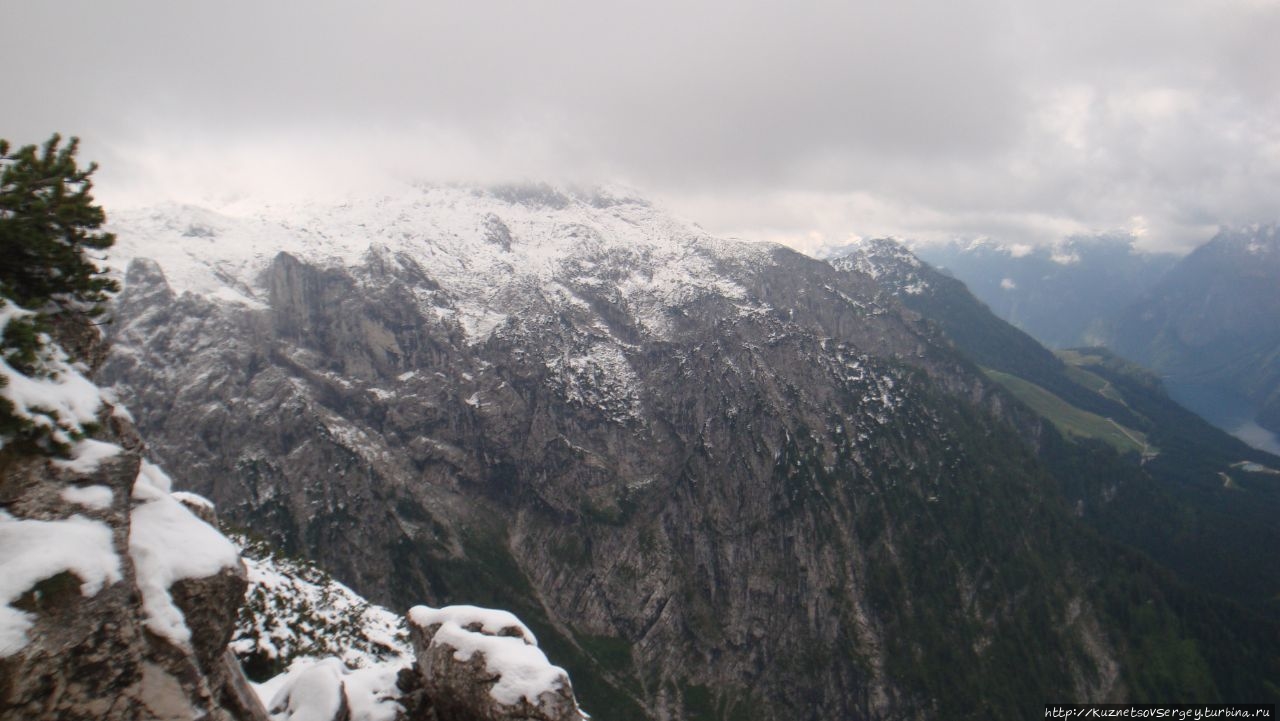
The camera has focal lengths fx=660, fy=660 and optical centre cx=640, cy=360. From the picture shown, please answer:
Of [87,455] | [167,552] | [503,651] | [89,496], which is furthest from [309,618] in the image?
[89,496]

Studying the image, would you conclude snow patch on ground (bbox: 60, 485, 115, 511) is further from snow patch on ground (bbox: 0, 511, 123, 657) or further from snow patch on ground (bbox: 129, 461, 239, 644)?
snow patch on ground (bbox: 129, 461, 239, 644)

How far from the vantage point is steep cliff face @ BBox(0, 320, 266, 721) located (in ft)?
61.3

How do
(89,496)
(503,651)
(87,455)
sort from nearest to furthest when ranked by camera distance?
1. (89,496)
2. (87,455)
3. (503,651)

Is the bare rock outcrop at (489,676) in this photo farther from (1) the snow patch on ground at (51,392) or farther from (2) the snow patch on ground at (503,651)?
(1) the snow patch on ground at (51,392)

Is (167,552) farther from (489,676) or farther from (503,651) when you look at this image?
(503,651)

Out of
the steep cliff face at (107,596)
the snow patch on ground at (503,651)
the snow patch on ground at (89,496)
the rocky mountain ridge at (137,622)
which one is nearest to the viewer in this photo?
the steep cliff face at (107,596)

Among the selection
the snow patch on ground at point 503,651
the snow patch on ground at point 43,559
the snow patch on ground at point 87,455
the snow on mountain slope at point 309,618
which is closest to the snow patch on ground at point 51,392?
the snow patch on ground at point 87,455

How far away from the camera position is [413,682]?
33250 mm

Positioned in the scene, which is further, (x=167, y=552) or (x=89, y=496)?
(x=167, y=552)

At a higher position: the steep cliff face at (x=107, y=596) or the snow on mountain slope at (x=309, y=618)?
the steep cliff face at (x=107, y=596)

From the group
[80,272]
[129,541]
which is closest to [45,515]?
[129,541]

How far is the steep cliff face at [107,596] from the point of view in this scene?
18.7 m

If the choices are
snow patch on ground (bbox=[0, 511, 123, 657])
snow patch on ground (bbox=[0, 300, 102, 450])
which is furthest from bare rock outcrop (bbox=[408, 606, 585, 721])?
snow patch on ground (bbox=[0, 300, 102, 450])

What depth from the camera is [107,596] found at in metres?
20.3
